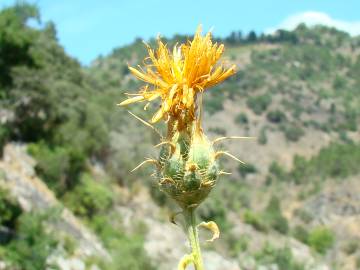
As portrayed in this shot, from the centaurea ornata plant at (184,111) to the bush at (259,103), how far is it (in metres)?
110

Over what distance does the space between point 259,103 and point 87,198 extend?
76543 millimetres

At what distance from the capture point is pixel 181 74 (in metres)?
3.30

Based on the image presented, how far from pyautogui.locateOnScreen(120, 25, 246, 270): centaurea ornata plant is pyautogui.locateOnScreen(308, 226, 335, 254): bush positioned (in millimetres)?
65016

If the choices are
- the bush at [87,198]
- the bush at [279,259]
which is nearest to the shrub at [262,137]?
the bush at [279,259]

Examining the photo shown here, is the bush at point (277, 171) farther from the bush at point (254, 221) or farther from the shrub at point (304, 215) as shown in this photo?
the bush at point (254, 221)

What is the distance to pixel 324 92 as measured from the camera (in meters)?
117

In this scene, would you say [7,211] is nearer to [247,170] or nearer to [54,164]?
[54,164]

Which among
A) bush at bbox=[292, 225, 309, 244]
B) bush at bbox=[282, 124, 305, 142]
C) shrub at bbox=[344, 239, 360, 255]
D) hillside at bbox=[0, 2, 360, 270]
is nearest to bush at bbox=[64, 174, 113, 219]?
hillside at bbox=[0, 2, 360, 270]

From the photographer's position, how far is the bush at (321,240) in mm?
67938

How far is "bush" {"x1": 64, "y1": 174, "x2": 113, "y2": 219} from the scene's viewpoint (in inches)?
1548

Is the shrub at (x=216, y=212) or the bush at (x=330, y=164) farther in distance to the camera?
the bush at (x=330, y=164)

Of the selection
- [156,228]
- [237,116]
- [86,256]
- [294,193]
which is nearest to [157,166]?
[86,256]

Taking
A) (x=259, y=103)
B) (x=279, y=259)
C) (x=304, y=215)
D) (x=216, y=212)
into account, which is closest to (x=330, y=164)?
(x=304, y=215)

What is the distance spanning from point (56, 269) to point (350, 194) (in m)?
57.0
